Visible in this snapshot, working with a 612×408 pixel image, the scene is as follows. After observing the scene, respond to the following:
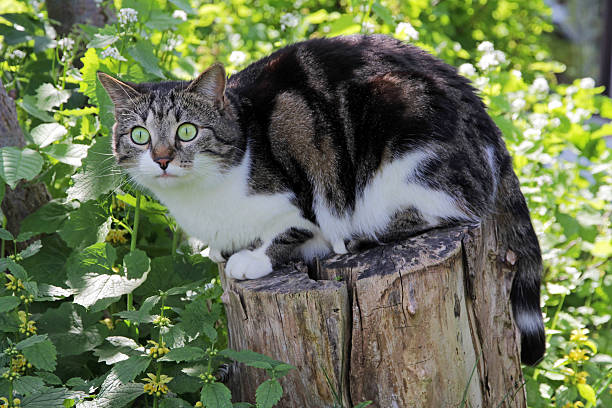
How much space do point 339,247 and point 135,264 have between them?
76 cm

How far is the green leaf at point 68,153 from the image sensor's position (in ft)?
8.48

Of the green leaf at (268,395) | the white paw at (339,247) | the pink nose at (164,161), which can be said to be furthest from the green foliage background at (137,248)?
the white paw at (339,247)

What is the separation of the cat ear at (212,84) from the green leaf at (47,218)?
3.08 ft

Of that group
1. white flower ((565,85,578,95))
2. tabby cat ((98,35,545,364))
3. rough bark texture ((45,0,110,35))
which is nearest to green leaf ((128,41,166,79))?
tabby cat ((98,35,545,364))

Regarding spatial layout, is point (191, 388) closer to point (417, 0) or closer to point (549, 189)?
point (549, 189)

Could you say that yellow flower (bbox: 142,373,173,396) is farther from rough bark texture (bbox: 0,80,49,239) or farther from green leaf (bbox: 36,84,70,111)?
green leaf (bbox: 36,84,70,111)

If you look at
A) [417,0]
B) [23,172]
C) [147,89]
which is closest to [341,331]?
[147,89]

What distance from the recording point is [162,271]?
104 inches

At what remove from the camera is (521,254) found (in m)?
2.49

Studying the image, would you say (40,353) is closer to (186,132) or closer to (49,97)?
(186,132)

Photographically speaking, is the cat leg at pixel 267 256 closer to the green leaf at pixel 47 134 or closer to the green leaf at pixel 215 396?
the green leaf at pixel 215 396

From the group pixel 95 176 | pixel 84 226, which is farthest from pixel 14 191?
pixel 95 176

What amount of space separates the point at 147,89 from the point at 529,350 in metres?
1.78

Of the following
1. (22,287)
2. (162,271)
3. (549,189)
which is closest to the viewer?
(22,287)
